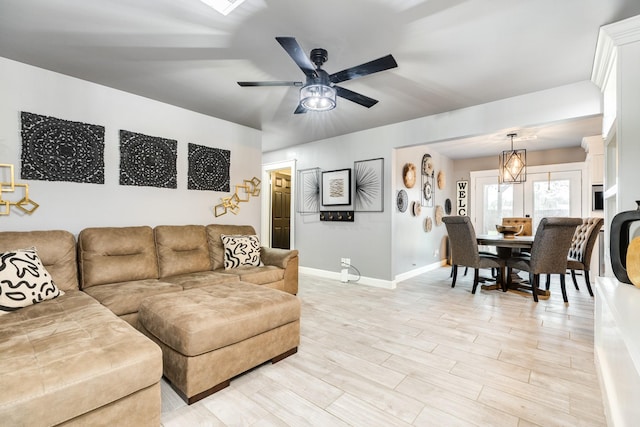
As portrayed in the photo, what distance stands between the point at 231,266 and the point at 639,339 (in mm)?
3211

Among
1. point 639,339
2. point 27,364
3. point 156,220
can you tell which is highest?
point 156,220

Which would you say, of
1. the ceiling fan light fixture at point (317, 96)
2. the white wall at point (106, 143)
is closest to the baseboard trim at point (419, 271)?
the white wall at point (106, 143)

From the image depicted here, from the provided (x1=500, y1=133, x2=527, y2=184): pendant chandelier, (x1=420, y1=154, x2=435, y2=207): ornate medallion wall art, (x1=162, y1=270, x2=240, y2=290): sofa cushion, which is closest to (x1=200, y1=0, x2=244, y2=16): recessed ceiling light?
(x1=162, y1=270, x2=240, y2=290): sofa cushion

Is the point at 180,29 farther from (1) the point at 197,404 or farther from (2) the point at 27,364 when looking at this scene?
(1) the point at 197,404

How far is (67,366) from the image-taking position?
1179 mm

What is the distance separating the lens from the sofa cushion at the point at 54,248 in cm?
228

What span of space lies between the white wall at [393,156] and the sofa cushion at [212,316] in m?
2.47

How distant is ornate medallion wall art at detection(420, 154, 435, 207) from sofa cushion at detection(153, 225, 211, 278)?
3809 mm

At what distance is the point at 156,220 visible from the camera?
3404mm

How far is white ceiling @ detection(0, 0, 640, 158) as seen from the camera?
6.09 ft

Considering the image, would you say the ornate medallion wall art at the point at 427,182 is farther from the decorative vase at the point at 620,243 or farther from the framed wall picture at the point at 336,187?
the decorative vase at the point at 620,243

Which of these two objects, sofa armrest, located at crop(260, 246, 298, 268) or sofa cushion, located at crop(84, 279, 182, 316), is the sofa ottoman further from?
sofa armrest, located at crop(260, 246, 298, 268)

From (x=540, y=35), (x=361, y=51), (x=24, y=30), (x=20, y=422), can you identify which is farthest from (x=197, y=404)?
(x=540, y=35)

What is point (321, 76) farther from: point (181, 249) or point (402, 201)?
point (402, 201)
